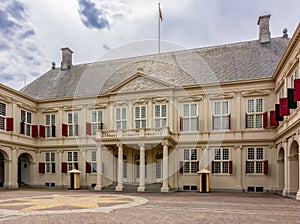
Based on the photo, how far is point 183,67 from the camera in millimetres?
24547

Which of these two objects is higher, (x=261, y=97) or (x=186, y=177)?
(x=261, y=97)

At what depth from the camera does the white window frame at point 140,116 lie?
22609 millimetres

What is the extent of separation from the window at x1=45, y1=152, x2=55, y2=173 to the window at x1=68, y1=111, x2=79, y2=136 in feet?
8.19

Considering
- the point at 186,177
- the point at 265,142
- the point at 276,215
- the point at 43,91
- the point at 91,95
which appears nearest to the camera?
the point at 276,215

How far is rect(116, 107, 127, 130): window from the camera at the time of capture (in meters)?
23.2

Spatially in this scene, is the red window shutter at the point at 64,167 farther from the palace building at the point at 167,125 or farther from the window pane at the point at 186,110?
the window pane at the point at 186,110

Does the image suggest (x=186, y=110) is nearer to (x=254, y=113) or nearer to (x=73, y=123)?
(x=254, y=113)

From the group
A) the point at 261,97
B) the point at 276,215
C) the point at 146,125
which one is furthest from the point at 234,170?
the point at 276,215

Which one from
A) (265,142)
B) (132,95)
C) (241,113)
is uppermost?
(132,95)

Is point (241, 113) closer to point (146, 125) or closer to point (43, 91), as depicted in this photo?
point (146, 125)

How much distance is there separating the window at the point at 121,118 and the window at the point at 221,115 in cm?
659

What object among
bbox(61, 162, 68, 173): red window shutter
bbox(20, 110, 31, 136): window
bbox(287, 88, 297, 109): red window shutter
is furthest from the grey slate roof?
bbox(287, 88, 297, 109): red window shutter

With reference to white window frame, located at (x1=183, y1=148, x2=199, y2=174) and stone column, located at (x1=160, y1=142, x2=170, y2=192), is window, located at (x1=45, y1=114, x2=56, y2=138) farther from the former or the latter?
white window frame, located at (x1=183, y1=148, x2=199, y2=174)

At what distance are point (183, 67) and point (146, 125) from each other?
581cm
